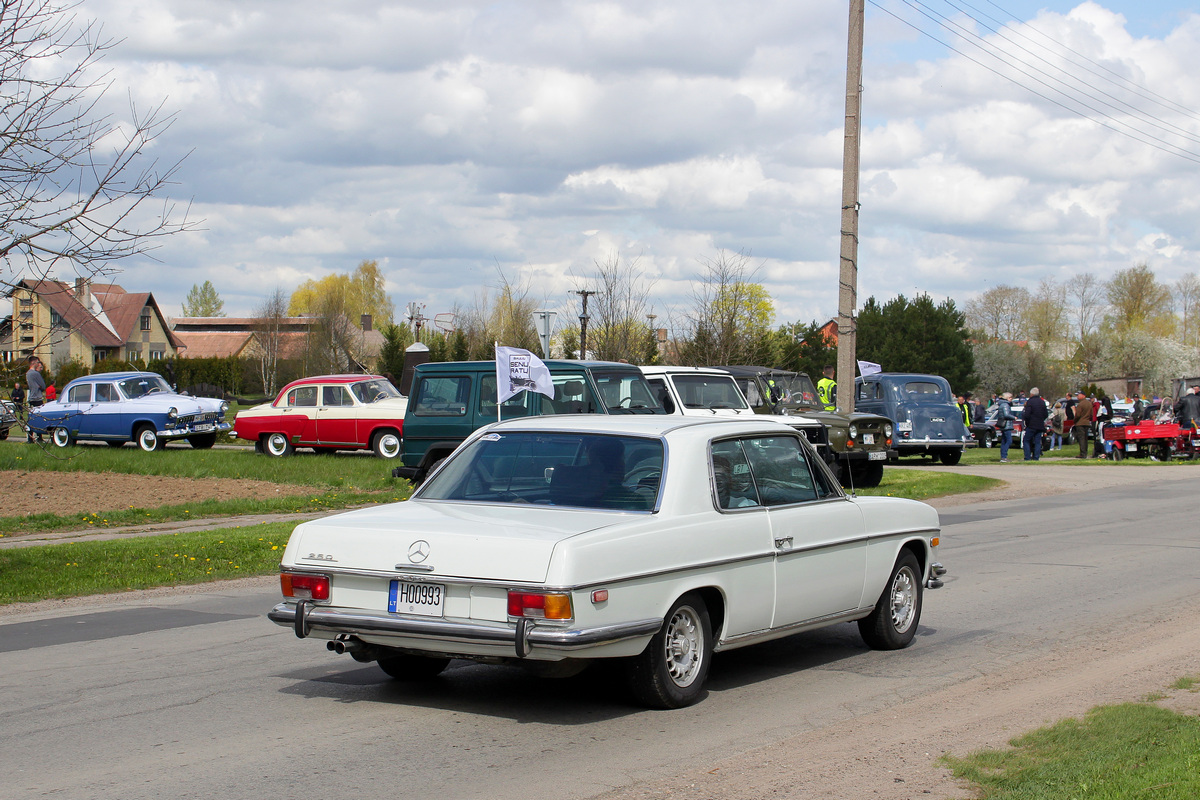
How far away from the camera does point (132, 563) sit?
38.5ft

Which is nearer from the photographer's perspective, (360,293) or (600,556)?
(600,556)

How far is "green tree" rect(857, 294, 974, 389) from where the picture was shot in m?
74.5

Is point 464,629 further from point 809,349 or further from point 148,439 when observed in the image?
point 809,349

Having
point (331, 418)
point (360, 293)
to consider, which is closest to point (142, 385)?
point (331, 418)

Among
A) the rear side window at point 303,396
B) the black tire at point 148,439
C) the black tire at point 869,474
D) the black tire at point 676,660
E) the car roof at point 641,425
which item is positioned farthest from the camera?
the black tire at point 148,439

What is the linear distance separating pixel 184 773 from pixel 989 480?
2018cm

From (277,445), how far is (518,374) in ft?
43.4

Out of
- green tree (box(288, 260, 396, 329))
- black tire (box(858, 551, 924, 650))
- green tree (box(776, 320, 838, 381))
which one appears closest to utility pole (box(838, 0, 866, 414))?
black tire (box(858, 551, 924, 650))

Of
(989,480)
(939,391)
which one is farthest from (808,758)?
(939,391)

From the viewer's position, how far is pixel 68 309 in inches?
459

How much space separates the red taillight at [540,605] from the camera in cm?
539

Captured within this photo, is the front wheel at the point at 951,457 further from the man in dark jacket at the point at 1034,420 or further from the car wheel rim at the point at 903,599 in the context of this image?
the car wheel rim at the point at 903,599

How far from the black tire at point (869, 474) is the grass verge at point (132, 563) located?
10714 millimetres

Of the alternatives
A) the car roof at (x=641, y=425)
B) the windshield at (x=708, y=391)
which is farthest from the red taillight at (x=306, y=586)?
the windshield at (x=708, y=391)
